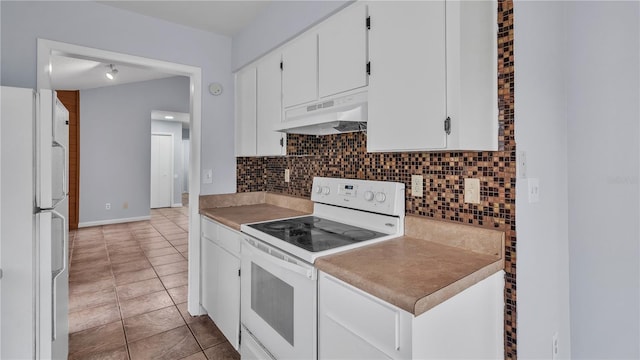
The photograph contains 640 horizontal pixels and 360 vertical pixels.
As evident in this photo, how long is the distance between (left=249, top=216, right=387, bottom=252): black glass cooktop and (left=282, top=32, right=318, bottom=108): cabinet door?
78 cm

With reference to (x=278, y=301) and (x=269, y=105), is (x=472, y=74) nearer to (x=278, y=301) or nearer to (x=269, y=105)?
(x=278, y=301)

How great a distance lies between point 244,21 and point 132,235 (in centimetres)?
428

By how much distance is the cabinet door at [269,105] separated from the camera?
2.27m

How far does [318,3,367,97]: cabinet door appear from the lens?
1.59m

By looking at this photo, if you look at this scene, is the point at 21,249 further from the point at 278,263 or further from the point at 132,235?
the point at 132,235

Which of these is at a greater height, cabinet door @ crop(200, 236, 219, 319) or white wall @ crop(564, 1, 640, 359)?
white wall @ crop(564, 1, 640, 359)

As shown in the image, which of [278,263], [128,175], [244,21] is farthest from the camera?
→ [128,175]

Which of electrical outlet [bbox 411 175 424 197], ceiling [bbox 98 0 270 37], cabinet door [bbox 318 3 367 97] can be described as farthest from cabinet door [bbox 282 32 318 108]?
electrical outlet [bbox 411 175 424 197]

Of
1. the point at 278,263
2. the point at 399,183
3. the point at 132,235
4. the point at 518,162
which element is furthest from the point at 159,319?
the point at 132,235

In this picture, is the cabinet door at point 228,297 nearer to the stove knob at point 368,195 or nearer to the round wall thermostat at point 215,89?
the stove knob at point 368,195

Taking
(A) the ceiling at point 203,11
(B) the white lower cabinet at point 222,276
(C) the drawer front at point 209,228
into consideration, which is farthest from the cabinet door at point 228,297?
(A) the ceiling at point 203,11

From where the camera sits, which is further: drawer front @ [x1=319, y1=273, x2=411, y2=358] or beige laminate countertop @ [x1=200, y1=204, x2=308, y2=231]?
beige laminate countertop @ [x1=200, y1=204, x2=308, y2=231]

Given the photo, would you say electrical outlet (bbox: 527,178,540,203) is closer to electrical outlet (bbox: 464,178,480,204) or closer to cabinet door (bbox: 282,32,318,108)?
electrical outlet (bbox: 464,178,480,204)

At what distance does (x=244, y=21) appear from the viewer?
2508 millimetres
